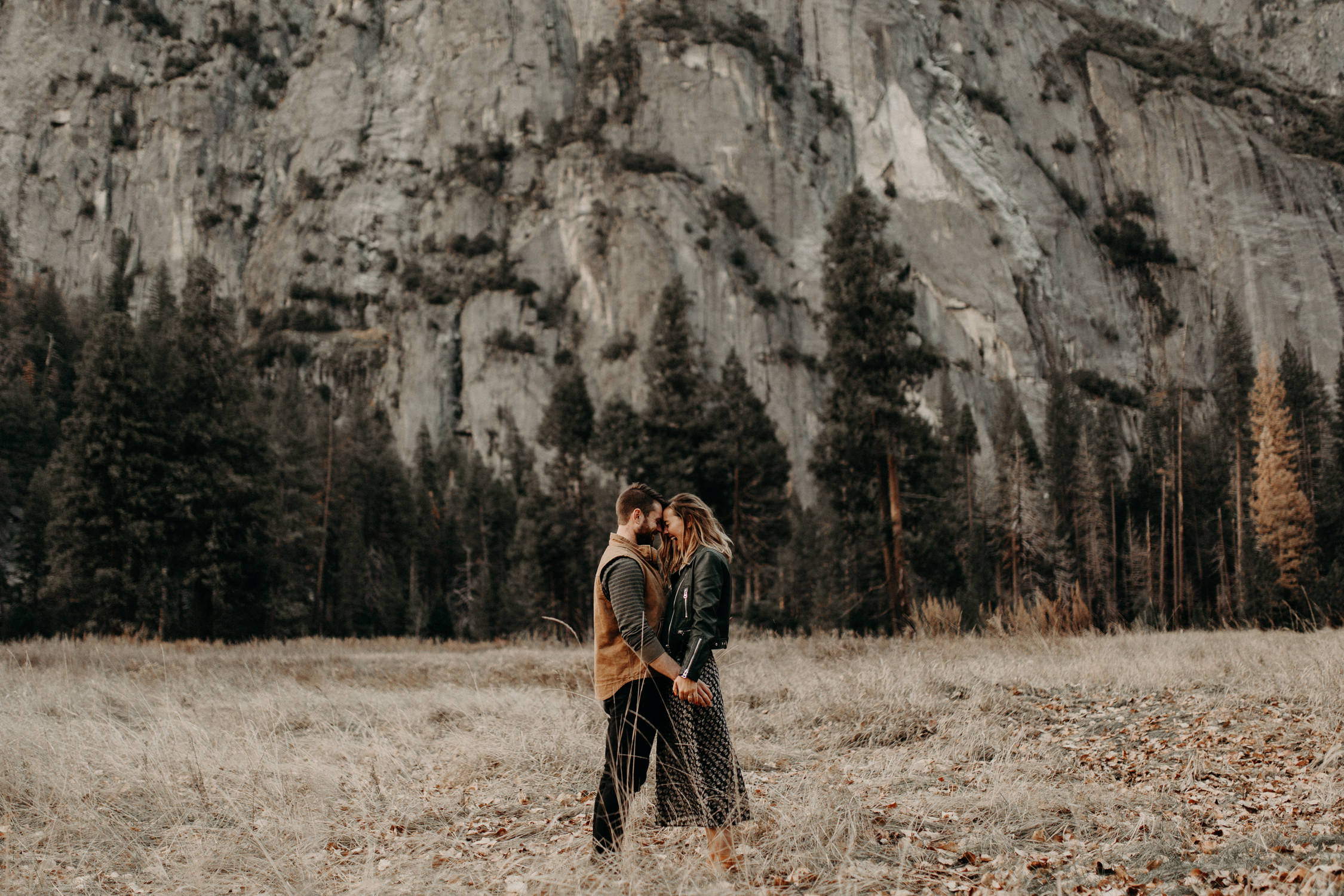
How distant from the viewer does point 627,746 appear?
4.66 metres

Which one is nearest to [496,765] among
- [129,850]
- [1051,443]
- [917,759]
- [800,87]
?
[129,850]

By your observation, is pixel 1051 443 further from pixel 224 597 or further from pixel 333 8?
pixel 333 8

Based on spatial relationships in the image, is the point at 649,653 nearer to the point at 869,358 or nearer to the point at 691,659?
the point at 691,659

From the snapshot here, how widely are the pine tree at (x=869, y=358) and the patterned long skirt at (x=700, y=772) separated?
55.2 ft

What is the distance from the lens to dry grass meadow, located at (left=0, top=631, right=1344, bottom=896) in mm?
4539

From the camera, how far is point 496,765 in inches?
284

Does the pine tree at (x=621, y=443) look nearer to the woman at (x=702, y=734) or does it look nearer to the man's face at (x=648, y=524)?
the man's face at (x=648, y=524)

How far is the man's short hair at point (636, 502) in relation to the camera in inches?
187

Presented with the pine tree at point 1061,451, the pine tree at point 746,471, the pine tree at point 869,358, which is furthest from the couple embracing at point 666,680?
the pine tree at point 1061,451

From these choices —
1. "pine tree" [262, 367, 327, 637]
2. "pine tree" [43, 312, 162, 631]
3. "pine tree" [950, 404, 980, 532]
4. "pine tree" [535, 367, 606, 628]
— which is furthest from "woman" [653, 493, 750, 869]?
"pine tree" [950, 404, 980, 532]

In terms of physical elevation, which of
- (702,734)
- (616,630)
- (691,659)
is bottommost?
(702,734)

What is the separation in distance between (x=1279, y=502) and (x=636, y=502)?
135 ft

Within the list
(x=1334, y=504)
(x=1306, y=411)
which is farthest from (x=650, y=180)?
(x=1334, y=504)

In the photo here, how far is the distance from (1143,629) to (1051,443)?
43901 millimetres
